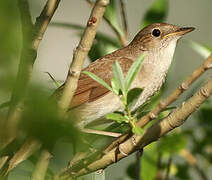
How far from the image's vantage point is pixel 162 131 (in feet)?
4.52

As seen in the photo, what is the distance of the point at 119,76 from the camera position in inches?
58.8

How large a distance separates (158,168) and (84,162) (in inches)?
38.6

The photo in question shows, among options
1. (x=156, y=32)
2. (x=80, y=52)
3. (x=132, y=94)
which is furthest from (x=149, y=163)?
(x=156, y=32)

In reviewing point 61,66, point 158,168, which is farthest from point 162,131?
point 61,66

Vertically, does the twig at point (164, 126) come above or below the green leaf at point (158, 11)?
above

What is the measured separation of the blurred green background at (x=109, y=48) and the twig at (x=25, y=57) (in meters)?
0.03

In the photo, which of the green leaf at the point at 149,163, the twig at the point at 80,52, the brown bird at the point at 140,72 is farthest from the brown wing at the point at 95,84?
the twig at the point at 80,52

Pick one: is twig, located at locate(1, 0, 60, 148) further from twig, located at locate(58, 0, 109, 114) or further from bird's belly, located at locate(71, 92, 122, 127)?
bird's belly, located at locate(71, 92, 122, 127)

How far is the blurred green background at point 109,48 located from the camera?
21.5 inches

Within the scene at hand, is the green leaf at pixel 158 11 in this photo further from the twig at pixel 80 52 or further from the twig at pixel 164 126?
the twig at pixel 80 52

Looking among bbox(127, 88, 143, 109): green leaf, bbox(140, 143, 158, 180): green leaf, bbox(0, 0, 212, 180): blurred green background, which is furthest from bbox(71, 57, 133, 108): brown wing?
bbox(127, 88, 143, 109): green leaf

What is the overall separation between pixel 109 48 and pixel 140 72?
A: 0.65 meters

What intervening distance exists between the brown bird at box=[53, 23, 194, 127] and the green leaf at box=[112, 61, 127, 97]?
1.49 metres

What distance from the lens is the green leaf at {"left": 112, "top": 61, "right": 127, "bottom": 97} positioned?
1462 mm
